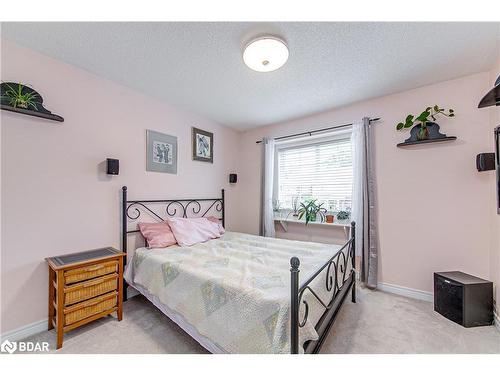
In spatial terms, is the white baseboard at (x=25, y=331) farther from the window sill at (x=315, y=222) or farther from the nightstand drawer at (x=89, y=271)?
the window sill at (x=315, y=222)

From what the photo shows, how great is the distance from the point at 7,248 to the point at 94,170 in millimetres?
901

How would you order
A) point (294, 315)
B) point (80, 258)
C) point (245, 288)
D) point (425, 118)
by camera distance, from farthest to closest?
point (425, 118) < point (80, 258) < point (245, 288) < point (294, 315)

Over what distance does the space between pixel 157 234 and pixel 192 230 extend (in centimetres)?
42

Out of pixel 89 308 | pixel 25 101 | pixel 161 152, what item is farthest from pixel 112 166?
pixel 89 308

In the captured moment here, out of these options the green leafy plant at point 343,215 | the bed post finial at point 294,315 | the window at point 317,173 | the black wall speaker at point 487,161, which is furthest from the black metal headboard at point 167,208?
the black wall speaker at point 487,161

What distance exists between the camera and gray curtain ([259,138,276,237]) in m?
3.46

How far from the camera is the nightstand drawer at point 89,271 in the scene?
5.40 ft

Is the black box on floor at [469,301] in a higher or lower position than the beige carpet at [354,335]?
higher

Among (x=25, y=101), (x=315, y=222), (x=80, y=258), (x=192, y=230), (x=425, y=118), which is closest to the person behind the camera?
(x=25, y=101)

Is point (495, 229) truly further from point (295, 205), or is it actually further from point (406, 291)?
point (295, 205)

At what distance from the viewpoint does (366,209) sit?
8.54 feet

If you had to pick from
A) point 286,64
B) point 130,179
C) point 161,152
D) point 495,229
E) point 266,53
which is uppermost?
point 286,64

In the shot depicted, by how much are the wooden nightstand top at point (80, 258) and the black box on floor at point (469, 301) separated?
3239mm

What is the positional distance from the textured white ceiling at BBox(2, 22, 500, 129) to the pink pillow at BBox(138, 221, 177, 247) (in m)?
1.69
